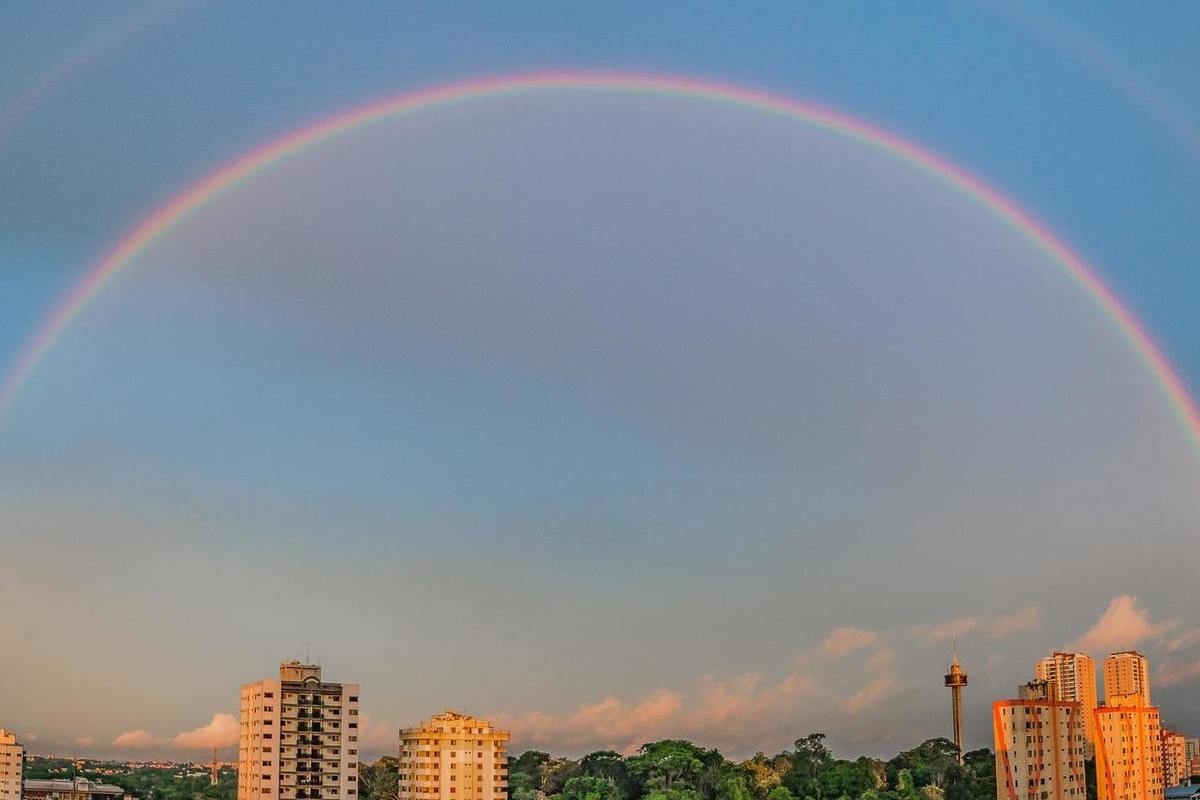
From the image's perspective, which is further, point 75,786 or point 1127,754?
point 75,786

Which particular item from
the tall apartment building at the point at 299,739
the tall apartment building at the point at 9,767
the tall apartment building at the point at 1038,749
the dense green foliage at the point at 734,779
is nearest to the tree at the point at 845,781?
the dense green foliage at the point at 734,779

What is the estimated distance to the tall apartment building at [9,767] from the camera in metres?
60.7

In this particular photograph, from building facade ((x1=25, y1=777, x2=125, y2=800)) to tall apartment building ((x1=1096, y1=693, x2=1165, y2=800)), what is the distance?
42466 millimetres

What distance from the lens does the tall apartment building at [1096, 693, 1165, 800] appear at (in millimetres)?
58562

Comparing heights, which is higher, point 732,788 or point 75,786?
point 75,786

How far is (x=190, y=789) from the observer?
203ft

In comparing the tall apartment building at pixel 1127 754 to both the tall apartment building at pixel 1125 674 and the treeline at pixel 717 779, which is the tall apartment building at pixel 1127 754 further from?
the tall apartment building at pixel 1125 674

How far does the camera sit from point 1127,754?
60094 mm

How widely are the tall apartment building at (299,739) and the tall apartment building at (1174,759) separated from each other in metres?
49.8

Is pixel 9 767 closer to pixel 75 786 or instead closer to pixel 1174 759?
pixel 75 786

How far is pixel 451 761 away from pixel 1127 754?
88.7 feet

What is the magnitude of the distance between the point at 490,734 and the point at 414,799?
328 cm

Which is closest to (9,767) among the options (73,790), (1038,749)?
(73,790)

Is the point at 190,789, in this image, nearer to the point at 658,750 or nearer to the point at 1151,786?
the point at 658,750
